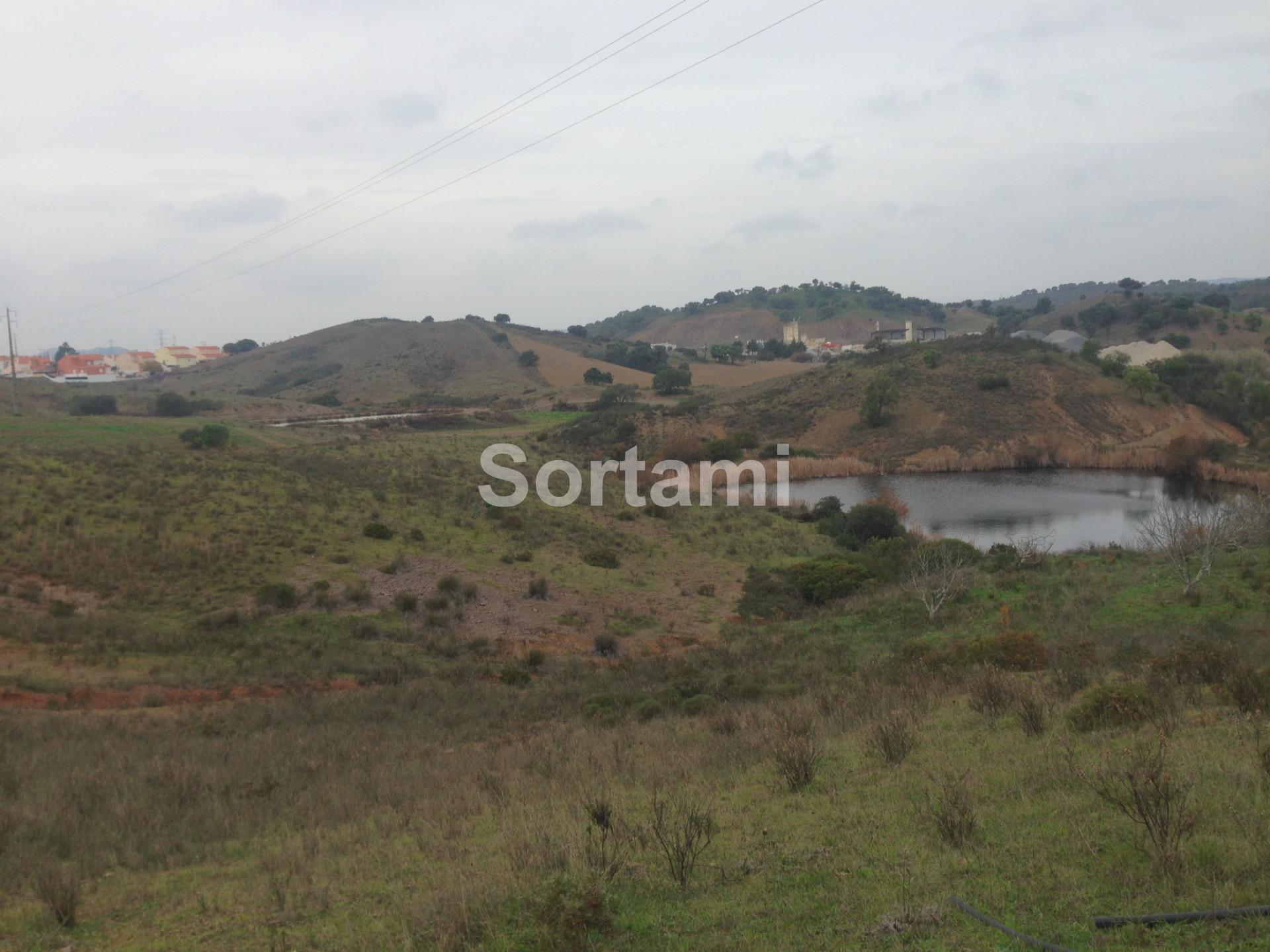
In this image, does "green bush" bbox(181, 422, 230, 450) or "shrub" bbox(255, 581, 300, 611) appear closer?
"shrub" bbox(255, 581, 300, 611)

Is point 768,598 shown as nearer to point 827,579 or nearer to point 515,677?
point 827,579

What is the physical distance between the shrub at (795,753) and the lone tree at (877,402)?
55873 mm

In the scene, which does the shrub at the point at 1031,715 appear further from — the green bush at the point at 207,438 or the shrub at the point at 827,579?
the green bush at the point at 207,438

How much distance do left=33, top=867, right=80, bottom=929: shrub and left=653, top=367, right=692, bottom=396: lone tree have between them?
8099 cm

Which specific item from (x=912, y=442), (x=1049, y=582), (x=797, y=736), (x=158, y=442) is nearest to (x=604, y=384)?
(x=912, y=442)

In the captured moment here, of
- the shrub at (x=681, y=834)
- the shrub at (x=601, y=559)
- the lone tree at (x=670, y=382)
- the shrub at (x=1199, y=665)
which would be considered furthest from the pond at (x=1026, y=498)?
the lone tree at (x=670, y=382)

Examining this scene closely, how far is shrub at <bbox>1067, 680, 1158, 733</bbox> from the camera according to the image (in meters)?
8.12

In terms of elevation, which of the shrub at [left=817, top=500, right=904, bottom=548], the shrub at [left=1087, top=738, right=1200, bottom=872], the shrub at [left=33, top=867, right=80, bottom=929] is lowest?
the shrub at [left=817, top=500, right=904, bottom=548]

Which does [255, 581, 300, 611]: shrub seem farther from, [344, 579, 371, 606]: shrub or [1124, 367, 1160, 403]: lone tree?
[1124, 367, 1160, 403]: lone tree

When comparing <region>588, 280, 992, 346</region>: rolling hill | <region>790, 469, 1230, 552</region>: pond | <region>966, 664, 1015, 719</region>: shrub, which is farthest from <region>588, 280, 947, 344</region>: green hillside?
<region>966, 664, 1015, 719</region>: shrub

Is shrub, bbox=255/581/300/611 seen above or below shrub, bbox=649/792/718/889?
below

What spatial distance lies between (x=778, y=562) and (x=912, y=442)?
3272 centimetres

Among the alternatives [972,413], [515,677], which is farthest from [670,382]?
[515,677]

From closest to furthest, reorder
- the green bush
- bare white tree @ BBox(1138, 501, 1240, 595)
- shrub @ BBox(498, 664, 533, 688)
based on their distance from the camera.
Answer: shrub @ BBox(498, 664, 533, 688), bare white tree @ BBox(1138, 501, 1240, 595), the green bush
